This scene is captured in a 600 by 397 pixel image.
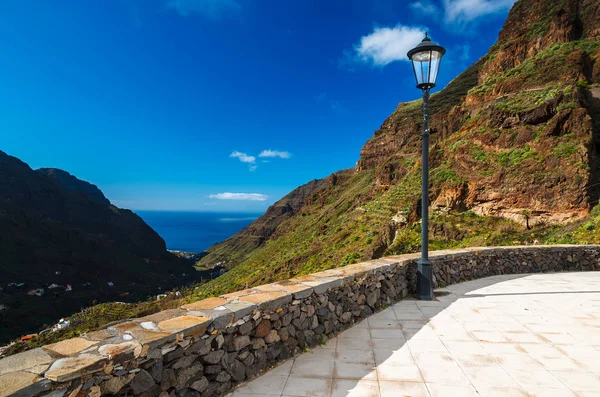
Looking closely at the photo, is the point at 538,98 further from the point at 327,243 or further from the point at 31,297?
the point at 31,297

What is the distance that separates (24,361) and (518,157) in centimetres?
2498

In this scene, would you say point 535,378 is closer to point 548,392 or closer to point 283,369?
point 548,392

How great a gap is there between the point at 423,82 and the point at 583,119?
1979 cm

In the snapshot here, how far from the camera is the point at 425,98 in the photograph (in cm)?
546

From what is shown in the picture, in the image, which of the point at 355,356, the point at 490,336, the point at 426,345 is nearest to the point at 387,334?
the point at 426,345

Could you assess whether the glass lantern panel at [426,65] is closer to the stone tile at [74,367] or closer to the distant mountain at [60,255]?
the stone tile at [74,367]

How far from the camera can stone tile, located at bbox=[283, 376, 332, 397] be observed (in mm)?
2898

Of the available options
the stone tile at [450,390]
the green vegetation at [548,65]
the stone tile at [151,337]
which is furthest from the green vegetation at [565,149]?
the stone tile at [151,337]

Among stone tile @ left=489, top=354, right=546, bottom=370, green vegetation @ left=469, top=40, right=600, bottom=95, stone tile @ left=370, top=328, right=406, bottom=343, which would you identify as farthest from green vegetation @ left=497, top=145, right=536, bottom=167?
stone tile @ left=370, top=328, right=406, bottom=343

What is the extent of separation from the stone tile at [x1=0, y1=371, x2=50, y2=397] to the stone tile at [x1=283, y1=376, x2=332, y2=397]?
2.04 meters

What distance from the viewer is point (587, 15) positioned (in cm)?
2583

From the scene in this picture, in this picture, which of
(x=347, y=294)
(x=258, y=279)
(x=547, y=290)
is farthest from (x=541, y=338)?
(x=258, y=279)

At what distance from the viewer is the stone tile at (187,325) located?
254 centimetres

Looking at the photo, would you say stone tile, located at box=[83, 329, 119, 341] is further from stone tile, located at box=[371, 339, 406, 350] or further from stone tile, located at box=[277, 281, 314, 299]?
stone tile, located at box=[371, 339, 406, 350]
